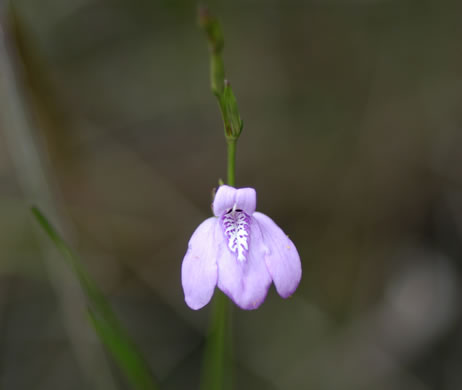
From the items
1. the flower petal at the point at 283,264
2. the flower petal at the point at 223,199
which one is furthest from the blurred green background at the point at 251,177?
the flower petal at the point at 283,264

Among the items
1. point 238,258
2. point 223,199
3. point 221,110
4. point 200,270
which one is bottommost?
point 200,270

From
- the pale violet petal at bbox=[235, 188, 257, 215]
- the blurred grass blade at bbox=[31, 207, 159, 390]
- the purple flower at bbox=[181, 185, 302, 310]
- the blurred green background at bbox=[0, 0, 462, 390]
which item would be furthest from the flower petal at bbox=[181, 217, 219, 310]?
the blurred green background at bbox=[0, 0, 462, 390]

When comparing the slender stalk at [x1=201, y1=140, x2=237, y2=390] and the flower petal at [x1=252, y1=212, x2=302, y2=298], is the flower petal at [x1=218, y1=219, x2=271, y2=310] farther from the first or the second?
the slender stalk at [x1=201, y1=140, x2=237, y2=390]

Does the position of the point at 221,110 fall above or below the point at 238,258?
above

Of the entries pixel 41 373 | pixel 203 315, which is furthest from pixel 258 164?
pixel 41 373

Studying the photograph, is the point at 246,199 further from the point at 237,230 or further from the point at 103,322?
the point at 103,322

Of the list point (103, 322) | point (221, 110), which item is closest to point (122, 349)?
point (103, 322)

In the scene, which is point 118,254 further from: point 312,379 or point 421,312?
point 421,312
